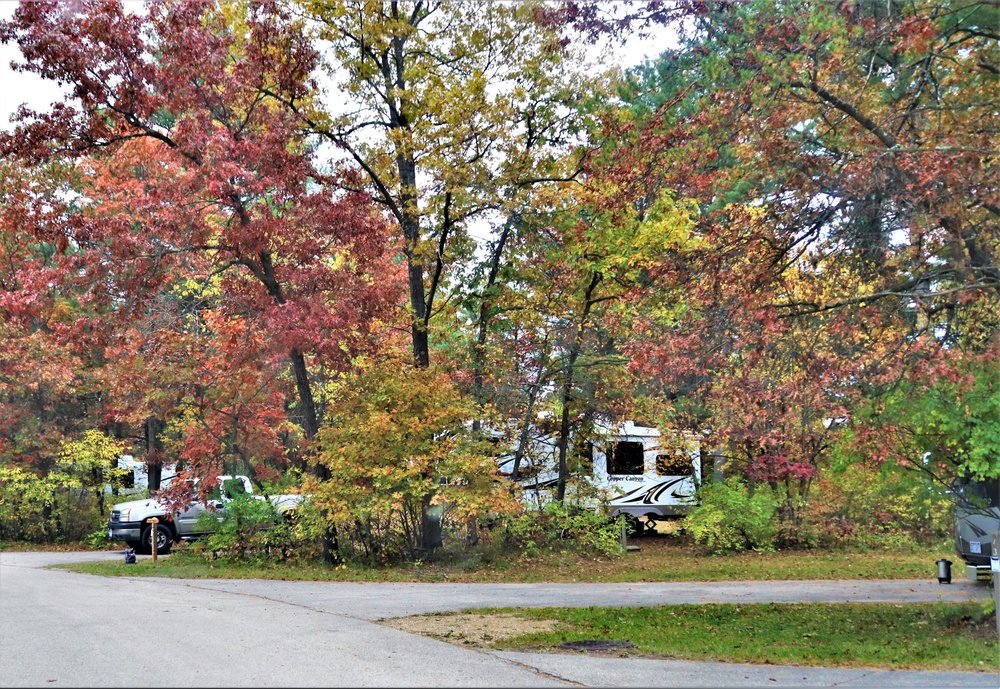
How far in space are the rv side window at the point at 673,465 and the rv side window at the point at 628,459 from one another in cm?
45

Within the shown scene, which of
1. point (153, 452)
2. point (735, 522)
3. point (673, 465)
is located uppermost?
point (153, 452)

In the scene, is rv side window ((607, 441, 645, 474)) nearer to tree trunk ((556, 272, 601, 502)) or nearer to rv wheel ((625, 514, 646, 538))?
rv wheel ((625, 514, 646, 538))

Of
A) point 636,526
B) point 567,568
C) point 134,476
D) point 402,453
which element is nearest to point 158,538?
point 402,453

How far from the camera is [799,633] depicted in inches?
406

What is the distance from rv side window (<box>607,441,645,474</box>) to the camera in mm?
23328

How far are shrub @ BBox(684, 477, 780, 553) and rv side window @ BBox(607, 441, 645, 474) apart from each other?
8.67 feet

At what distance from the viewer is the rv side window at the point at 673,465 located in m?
23.3

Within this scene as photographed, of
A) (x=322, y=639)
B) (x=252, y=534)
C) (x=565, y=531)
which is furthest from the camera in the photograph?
(x=565, y=531)

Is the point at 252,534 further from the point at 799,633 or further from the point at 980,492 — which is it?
the point at 980,492

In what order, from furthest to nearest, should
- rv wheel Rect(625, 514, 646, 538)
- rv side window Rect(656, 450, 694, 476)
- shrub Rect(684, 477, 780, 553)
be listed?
rv side window Rect(656, 450, 694, 476)
rv wheel Rect(625, 514, 646, 538)
shrub Rect(684, 477, 780, 553)

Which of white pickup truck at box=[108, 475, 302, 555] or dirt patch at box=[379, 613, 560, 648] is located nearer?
dirt patch at box=[379, 613, 560, 648]

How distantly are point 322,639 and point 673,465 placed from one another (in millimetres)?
15880

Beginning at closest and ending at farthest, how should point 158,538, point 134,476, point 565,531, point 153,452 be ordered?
point 565,531
point 158,538
point 153,452
point 134,476

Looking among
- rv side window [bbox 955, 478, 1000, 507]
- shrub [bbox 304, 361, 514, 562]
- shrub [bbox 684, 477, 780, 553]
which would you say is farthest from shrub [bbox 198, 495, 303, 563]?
rv side window [bbox 955, 478, 1000, 507]
